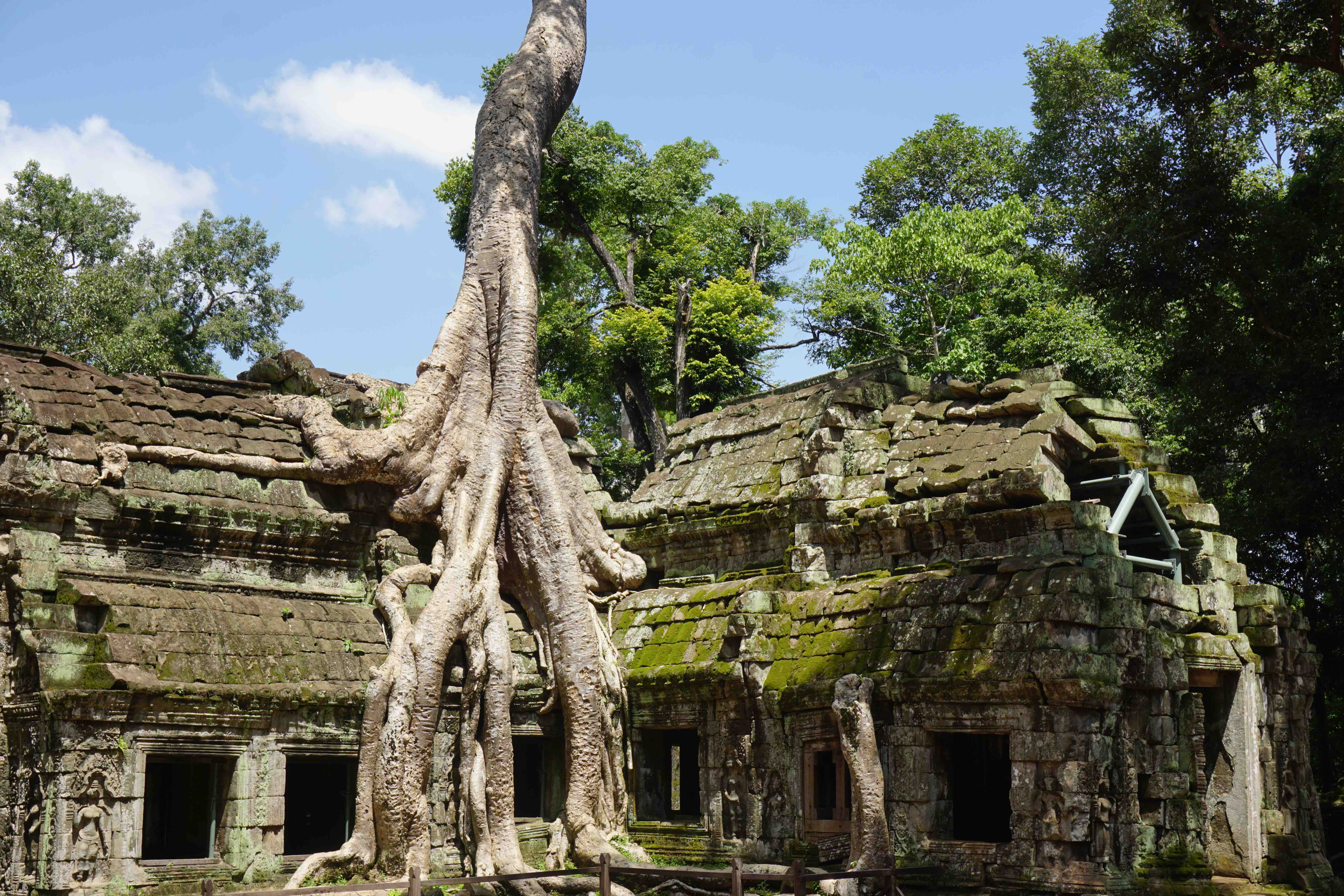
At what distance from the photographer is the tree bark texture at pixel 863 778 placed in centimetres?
1207

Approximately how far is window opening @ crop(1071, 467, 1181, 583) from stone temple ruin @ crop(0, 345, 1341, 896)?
46mm

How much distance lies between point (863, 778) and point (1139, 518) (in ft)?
15.0

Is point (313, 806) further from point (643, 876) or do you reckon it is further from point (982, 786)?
point (982, 786)

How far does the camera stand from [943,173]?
31.4 metres

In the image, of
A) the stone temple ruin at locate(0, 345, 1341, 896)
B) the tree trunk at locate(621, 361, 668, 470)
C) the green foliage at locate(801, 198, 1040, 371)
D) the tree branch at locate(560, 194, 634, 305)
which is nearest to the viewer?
the stone temple ruin at locate(0, 345, 1341, 896)

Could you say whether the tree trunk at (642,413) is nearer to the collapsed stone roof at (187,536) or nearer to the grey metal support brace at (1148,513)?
the collapsed stone roof at (187,536)

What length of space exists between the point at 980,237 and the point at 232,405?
15.9 m

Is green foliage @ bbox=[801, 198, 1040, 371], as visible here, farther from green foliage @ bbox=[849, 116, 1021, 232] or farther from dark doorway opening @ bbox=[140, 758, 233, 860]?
dark doorway opening @ bbox=[140, 758, 233, 860]

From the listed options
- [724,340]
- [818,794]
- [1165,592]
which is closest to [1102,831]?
[1165,592]

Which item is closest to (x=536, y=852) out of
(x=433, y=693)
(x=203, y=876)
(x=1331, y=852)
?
(x=433, y=693)

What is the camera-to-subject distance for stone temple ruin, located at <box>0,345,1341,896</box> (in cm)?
1159

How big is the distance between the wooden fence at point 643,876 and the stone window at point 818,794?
0.65 m

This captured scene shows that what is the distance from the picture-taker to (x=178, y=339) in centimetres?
3147

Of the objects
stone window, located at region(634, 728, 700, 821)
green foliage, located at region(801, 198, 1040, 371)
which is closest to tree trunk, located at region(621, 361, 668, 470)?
green foliage, located at region(801, 198, 1040, 371)
